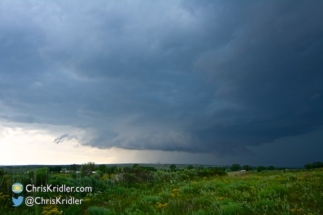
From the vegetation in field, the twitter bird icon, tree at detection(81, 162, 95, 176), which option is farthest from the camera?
tree at detection(81, 162, 95, 176)

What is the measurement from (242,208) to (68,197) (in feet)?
25.9

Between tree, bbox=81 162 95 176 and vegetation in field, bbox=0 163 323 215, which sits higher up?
tree, bbox=81 162 95 176

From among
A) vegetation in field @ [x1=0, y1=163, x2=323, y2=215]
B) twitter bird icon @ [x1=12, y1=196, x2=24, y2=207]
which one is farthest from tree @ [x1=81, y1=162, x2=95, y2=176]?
twitter bird icon @ [x1=12, y1=196, x2=24, y2=207]

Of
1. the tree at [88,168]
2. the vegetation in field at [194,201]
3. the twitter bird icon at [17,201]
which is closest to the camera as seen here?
the vegetation in field at [194,201]

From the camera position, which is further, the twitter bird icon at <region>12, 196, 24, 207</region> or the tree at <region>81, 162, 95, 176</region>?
the tree at <region>81, 162, 95, 176</region>

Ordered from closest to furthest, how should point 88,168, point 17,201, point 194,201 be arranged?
1. point 194,201
2. point 17,201
3. point 88,168

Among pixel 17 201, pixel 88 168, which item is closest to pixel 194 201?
pixel 17 201

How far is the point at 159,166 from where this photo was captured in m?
36.0

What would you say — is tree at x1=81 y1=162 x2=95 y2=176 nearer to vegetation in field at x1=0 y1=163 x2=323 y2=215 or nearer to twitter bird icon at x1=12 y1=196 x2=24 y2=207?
vegetation in field at x1=0 y1=163 x2=323 y2=215

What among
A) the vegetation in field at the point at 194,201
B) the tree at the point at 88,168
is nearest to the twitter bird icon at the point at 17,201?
the vegetation in field at the point at 194,201

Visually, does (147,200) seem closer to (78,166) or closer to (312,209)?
(312,209)

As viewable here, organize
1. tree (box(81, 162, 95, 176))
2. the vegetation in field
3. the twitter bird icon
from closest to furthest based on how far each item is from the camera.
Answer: the vegetation in field
the twitter bird icon
tree (box(81, 162, 95, 176))

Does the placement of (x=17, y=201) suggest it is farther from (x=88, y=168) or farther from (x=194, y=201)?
(x=88, y=168)

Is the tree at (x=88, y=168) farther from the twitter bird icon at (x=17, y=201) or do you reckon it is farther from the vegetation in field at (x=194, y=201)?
the twitter bird icon at (x=17, y=201)
